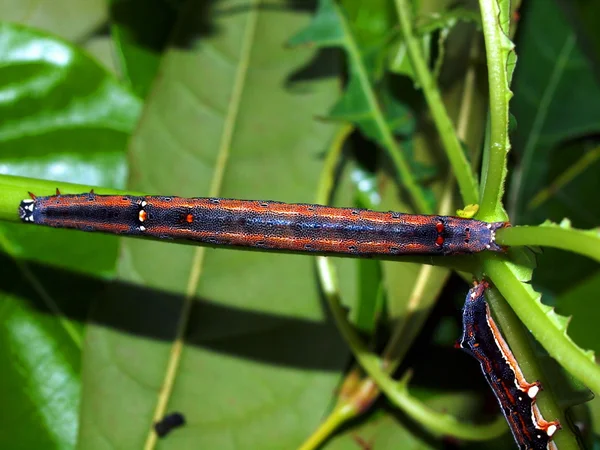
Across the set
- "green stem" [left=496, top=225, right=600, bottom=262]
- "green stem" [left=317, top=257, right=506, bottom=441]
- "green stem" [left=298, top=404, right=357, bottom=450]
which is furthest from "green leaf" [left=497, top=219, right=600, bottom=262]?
"green stem" [left=298, top=404, right=357, bottom=450]

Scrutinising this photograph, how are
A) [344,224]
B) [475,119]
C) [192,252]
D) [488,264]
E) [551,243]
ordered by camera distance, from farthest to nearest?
[192,252] < [475,119] < [344,224] < [488,264] < [551,243]

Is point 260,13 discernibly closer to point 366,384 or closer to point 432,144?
point 432,144

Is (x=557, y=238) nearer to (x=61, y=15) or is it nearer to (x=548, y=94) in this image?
(x=548, y=94)

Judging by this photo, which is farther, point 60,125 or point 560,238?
point 60,125

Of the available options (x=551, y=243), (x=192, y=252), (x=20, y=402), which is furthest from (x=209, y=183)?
(x=551, y=243)

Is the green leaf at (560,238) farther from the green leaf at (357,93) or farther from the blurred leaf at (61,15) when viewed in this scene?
the blurred leaf at (61,15)

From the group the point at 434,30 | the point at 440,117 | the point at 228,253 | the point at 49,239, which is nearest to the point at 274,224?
the point at 440,117
